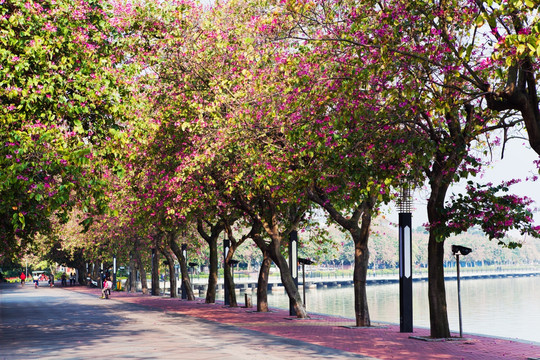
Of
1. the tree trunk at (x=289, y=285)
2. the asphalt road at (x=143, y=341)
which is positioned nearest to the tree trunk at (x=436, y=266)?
the asphalt road at (x=143, y=341)

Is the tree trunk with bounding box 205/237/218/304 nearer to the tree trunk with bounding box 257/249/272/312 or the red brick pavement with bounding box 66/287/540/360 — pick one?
the tree trunk with bounding box 257/249/272/312

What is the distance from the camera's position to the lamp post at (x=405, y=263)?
Result: 20.5m

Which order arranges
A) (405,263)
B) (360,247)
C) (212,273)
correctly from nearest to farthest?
(405,263)
(360,247)
(212,273)

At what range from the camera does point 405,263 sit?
20.6 metres

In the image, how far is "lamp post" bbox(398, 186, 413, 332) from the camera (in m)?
20.5

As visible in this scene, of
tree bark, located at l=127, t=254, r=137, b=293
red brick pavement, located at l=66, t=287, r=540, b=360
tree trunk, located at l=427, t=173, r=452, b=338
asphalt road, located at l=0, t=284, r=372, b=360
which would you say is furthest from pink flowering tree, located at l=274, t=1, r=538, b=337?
tree bark, located at l=127, t=254, r=137, b=293

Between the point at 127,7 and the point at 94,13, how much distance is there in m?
2.66

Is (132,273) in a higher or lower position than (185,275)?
lower

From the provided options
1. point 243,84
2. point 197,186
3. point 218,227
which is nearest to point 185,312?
point 218,227

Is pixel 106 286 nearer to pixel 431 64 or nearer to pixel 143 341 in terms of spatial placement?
pixel 143 341

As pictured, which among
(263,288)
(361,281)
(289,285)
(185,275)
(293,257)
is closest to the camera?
(361,281)

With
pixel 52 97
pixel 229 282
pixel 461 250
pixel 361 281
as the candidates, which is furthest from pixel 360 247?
pixel 229 282

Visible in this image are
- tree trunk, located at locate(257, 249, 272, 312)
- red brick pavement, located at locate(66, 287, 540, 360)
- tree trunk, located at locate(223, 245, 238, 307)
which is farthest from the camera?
tree trunk, located at locate(223, 245, 238, 307)

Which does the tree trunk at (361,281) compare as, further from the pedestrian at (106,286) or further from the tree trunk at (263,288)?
the pedestrian at (106,286)
